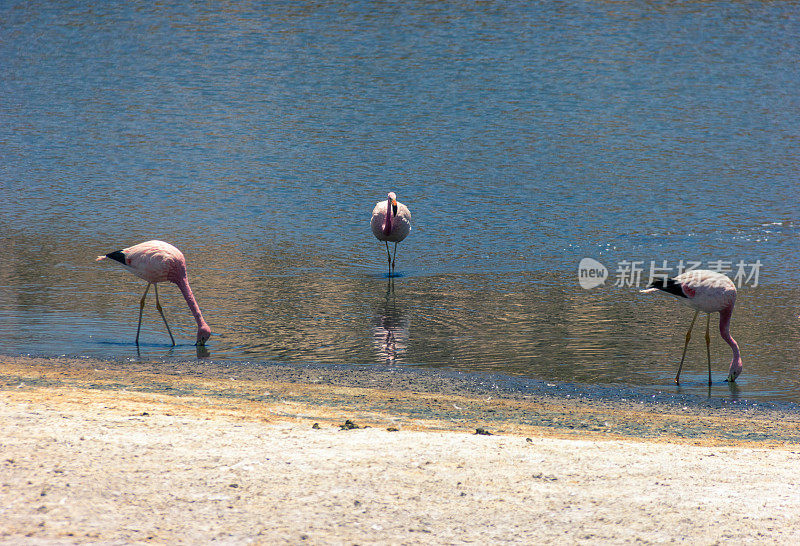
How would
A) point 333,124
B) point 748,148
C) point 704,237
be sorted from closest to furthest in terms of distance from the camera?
point 704,237
point 748,148
point 333,124

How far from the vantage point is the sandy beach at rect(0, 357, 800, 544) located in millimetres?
5301

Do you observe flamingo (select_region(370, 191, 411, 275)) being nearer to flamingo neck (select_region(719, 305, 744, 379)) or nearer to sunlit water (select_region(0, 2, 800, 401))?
sunlit water (select_region(0, 2, 800, 401))

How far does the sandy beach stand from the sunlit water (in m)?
1.47

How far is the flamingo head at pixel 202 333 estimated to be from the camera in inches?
392

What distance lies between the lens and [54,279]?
43.0 feet

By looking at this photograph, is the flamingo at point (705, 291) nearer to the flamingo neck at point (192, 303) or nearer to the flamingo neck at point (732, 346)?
the flamingo neck at point (732, 346)

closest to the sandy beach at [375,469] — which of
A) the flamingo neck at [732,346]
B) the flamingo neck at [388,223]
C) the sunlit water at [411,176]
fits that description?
the flamingo neck at [732,346]

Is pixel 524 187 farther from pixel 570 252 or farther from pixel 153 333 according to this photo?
pixel 153 333

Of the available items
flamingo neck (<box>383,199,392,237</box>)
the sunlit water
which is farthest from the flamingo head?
flamingo neck (<box>383,199,392,237</box>)

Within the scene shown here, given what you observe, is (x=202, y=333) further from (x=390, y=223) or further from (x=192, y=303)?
(x=390, y=223)

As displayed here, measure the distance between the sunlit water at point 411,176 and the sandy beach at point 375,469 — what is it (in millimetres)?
1468

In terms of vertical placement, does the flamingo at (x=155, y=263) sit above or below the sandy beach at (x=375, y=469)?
above

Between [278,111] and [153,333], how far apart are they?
1697 centimetres

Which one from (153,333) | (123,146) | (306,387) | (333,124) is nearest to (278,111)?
(333,124)
